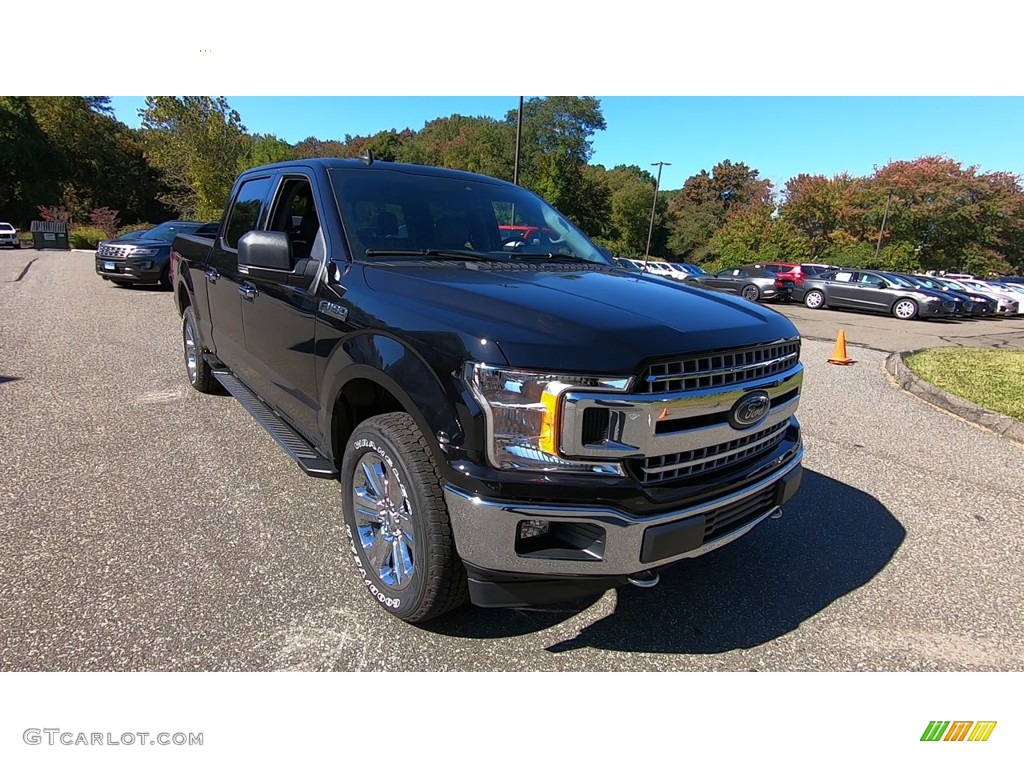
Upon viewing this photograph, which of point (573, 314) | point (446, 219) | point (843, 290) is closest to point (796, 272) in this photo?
point (843, 290)

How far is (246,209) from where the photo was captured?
13.5ft

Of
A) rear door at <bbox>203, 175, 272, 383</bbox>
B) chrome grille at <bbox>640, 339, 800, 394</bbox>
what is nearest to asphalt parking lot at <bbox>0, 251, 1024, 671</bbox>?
rear door at <bbox>203, 175, 272, 383</bbox>

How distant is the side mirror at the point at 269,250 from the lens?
108 inches

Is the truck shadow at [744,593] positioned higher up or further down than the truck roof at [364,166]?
further down

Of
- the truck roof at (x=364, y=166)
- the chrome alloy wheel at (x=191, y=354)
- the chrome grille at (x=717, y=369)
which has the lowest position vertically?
the chrome alloy wheel at (x=191, y=354)

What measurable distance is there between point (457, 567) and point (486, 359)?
0.80m

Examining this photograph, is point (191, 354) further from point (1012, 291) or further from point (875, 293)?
point (1012, 291)

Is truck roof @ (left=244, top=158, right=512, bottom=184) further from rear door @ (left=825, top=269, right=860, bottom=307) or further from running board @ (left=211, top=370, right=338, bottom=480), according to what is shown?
rear door @ (left=825, top=269, right=860, bottom=307)

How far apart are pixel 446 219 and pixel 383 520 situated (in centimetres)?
174

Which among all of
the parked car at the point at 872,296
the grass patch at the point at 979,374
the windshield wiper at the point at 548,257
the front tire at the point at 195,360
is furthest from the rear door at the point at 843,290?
the front tire at the point at 195,360

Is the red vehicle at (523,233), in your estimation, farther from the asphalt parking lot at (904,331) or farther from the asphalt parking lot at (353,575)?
the asphalt parking lot at (904,331)

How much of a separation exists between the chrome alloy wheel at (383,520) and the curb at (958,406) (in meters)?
5.89

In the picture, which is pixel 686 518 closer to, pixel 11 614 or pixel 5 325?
pixel 11 614
